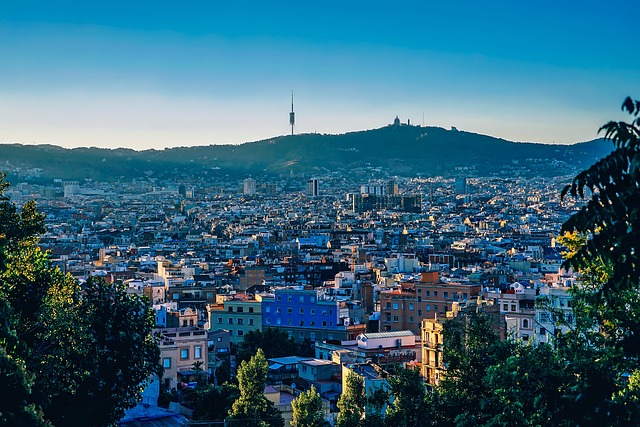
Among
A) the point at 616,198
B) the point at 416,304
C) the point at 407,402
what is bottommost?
the point at 416,304

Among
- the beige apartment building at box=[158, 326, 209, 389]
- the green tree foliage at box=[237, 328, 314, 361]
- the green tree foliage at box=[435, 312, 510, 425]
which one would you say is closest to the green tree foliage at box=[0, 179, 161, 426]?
the green tree foliage at box=[435, 312, 510, 425]

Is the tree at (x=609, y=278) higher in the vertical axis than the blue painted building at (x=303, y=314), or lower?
higher

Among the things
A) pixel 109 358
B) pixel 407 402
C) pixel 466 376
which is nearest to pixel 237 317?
pixel 407 402

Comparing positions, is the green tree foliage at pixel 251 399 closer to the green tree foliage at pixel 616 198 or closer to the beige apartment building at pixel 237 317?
the green tree foliage at pixel 616 198

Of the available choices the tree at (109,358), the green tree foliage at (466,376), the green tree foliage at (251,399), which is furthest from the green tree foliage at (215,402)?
the tree at (109,358)

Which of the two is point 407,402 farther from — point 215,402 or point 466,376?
point 215,402

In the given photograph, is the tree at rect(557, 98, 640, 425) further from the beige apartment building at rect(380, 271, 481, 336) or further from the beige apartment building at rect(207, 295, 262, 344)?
the beige apartment building at rect(207, 295, 262, 344)

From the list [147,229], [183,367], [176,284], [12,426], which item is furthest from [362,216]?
[12,426]
